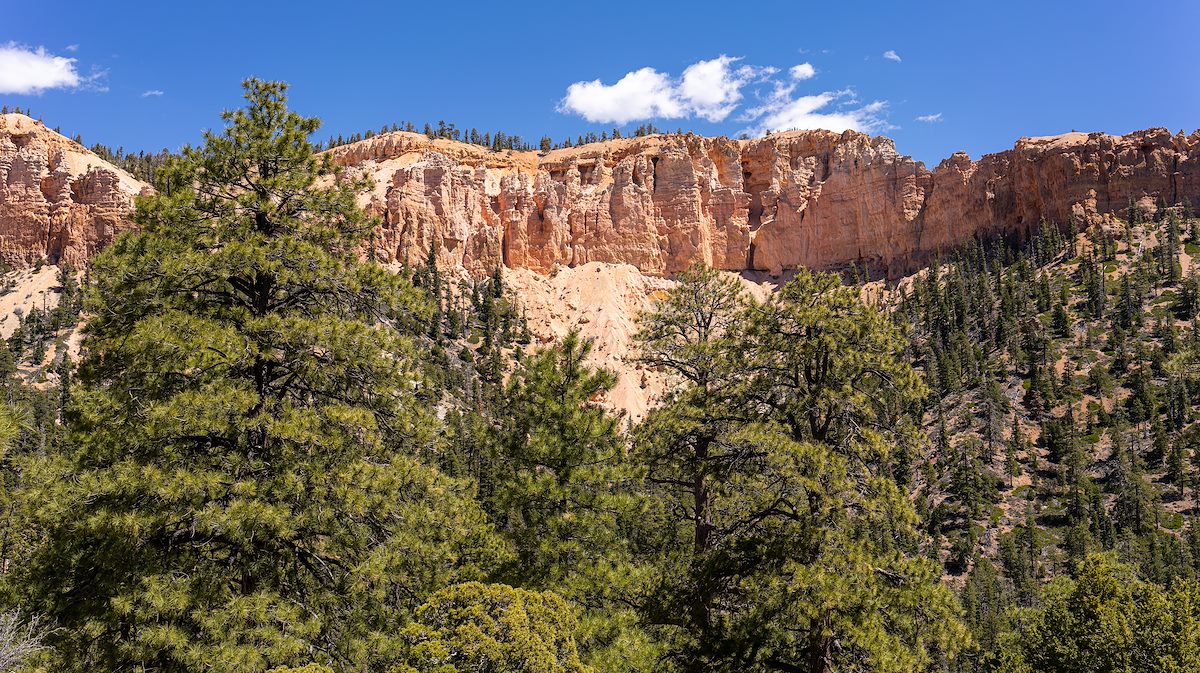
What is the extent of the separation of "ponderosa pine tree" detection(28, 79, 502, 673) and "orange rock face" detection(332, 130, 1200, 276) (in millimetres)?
93526

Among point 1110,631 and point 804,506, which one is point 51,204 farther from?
point 1110,631

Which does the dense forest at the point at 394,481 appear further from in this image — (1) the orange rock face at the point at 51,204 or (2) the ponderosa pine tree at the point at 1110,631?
(1) the orange rock face at the point at 51,204

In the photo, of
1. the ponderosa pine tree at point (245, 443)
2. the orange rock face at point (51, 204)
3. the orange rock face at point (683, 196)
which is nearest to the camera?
the ponderosa pine tree at point (245, 443)

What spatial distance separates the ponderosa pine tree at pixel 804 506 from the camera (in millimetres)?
10008

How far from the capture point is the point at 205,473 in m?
8.63

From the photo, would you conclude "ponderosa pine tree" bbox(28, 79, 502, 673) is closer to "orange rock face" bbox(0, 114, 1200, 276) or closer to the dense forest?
the dense forest

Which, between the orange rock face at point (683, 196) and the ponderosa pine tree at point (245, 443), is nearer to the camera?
the ponderosa pine tree at point (245, 443)

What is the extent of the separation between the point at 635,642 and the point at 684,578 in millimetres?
1381

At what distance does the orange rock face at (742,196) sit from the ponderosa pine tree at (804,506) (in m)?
93.7

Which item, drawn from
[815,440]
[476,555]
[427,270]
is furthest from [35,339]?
[815,440]

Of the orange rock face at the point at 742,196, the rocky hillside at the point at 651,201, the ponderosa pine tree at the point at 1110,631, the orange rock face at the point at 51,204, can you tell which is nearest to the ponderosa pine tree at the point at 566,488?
the ponderosa pine tree at the point at 1110,631

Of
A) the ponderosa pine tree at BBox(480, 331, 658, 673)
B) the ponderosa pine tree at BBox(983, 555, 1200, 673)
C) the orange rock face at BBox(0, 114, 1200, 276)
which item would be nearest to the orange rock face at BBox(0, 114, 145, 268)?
the orange rock face at BBox(0, 114, 1200, 276)

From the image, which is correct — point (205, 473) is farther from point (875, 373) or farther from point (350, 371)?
point (875, 373)

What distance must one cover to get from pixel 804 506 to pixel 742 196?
113m
